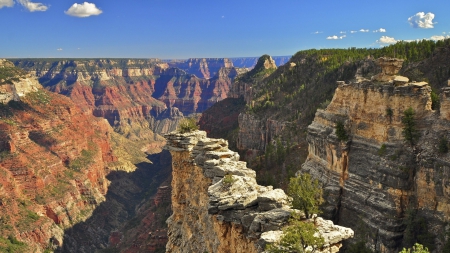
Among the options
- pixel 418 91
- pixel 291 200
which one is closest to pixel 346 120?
pixel 418 91

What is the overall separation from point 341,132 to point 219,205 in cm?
3080

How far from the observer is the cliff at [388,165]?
4262 centimetres

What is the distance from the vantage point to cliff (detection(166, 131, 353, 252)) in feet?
84.7

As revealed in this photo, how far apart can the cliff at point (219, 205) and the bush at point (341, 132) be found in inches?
819

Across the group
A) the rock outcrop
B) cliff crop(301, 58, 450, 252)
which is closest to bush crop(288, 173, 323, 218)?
cliff crop(301, 58, 450, 252)

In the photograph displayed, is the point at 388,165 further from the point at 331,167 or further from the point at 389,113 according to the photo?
the point at 331,167

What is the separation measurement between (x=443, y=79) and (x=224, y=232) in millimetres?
50152

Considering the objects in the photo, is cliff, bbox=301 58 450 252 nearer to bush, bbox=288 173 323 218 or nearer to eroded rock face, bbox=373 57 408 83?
eroded rock face, bbox=373 57 408 83

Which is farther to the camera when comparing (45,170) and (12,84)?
(12,84)

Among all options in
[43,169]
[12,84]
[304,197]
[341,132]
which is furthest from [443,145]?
[12,84]

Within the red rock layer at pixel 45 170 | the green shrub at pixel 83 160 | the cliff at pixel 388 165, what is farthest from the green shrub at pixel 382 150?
the green shrub at pixel 83 160

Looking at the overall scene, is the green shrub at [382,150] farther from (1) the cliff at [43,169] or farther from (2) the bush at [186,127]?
(1) the cliff at [43,169]

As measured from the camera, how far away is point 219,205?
29484 mm

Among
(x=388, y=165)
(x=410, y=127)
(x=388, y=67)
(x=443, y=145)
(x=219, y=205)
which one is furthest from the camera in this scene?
(x=388, y=67)
